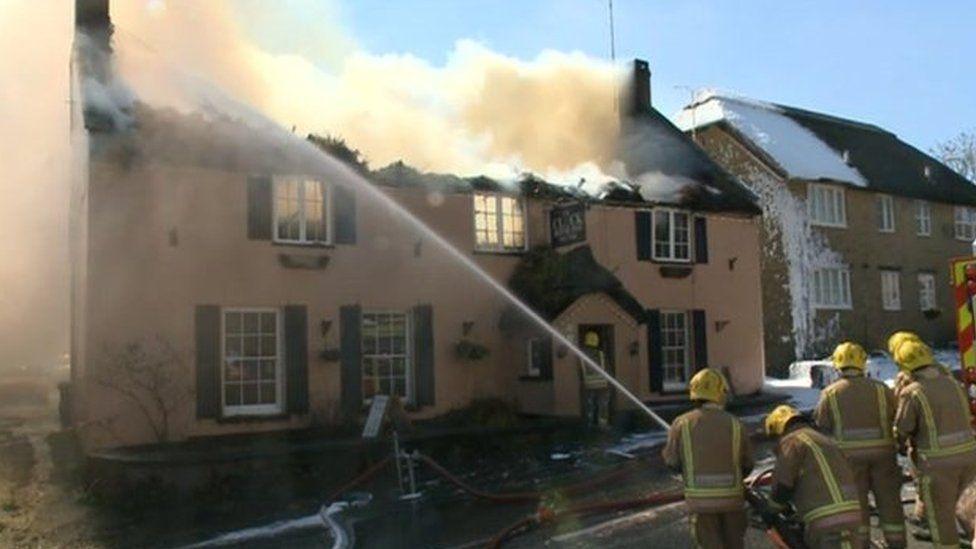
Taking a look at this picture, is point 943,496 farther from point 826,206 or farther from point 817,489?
point 826,206

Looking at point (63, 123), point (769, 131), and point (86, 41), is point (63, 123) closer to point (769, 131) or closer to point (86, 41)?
point (86, 41)

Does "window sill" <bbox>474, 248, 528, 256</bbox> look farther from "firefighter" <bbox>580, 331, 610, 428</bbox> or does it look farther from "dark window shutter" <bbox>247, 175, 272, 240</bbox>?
"dark window shutter" <bbox>247, 175, 272, 240</bbox>

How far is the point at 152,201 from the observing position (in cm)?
1414

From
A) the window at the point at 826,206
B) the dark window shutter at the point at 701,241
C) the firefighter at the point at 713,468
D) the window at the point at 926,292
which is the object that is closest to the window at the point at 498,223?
the dark window shutter at the point at 701,241

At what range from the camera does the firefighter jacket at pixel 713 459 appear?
5723 millimetres

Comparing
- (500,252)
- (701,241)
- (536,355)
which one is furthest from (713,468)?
(701,241)

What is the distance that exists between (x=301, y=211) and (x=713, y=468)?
1102cm

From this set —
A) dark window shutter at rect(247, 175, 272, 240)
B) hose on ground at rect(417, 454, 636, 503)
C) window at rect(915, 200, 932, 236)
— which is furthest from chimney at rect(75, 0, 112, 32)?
window at rect(915, 200, 932, 236)

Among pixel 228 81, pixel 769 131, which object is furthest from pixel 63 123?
pixel 769 131

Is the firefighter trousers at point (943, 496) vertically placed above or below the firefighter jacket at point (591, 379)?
below

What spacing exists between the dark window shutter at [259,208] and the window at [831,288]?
17643mm

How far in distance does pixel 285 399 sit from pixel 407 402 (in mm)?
2310

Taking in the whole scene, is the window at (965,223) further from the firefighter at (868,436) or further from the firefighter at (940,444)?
the firefighter at (940,444)

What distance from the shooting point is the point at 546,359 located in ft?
55.5
